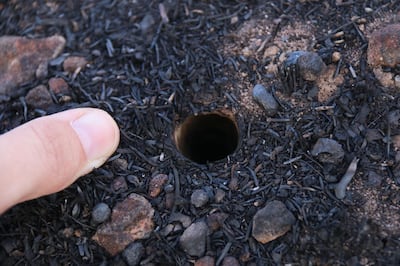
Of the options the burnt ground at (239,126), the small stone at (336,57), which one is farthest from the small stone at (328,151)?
the small stone at (336,57)

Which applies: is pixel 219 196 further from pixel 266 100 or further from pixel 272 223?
pixel 266 100

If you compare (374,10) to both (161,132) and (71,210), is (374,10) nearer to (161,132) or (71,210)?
(161,132)

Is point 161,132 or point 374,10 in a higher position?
point 374,10

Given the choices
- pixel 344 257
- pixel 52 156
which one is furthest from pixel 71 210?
pixel 344 257

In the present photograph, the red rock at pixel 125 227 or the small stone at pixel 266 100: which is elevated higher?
the small stone at pixel 266 100

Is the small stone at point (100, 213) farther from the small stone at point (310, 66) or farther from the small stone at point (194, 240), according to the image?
the small stone at point (310, 66)

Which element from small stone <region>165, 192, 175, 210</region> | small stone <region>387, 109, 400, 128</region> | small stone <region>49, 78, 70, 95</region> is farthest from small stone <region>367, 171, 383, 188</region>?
small stone <region>49, 78, 70, 95</region>
